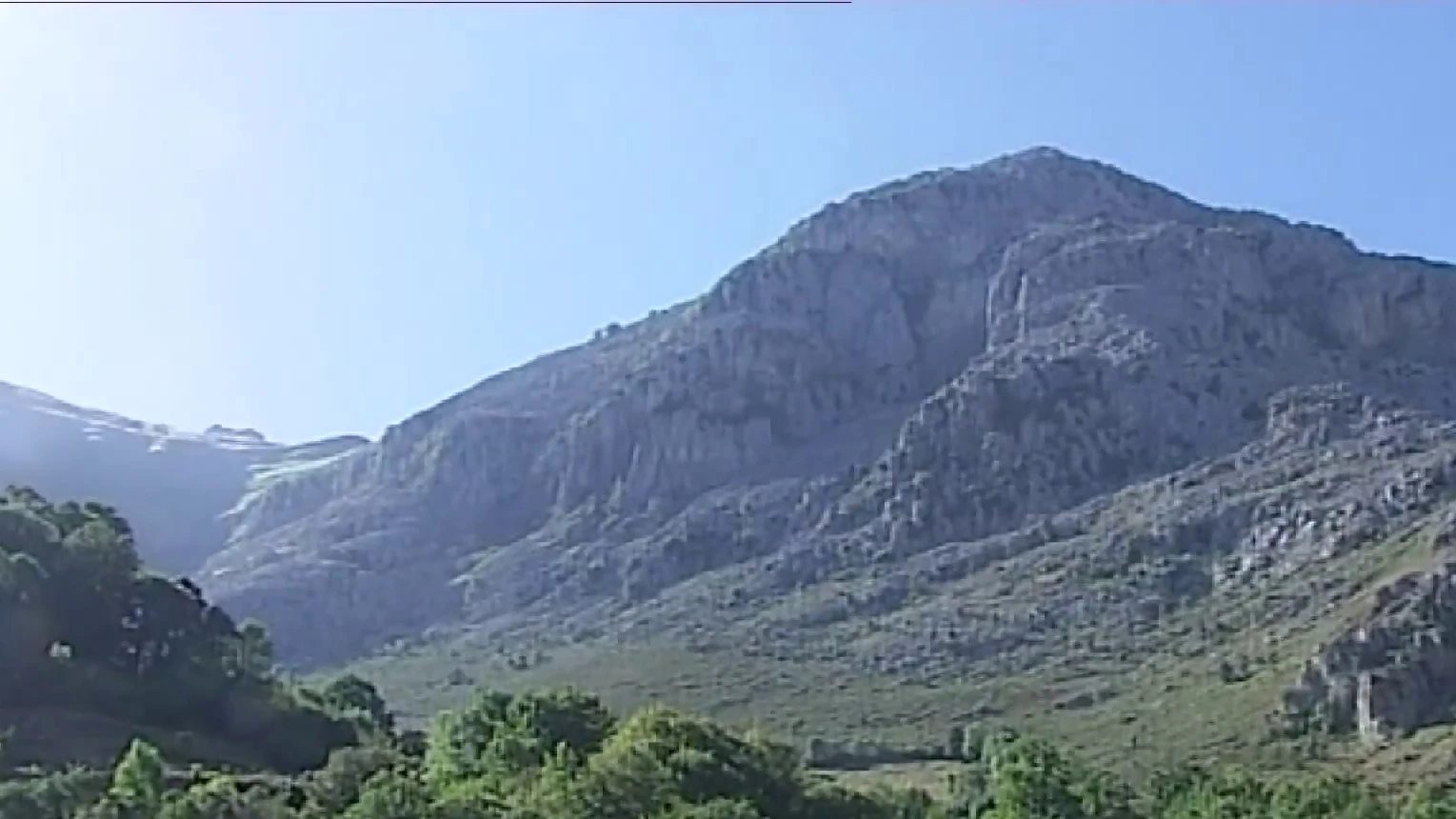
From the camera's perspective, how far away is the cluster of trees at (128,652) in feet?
339

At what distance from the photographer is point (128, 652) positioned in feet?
365

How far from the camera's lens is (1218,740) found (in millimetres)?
161000

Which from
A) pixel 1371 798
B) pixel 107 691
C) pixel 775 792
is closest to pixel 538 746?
pixel 775 792

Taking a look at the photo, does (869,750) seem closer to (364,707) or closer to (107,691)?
(364,707)

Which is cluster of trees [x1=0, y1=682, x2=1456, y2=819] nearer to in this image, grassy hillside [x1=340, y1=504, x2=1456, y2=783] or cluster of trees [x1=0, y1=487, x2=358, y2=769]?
cluster of trees [x1=0, y1=487, x2=358, y2=769]

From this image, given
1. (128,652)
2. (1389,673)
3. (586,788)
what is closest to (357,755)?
(586,788)

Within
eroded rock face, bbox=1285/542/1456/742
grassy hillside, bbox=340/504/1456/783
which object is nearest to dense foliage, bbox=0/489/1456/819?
grassy hillside, bbox=340/504/1456/783

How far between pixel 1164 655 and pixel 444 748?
124 meters

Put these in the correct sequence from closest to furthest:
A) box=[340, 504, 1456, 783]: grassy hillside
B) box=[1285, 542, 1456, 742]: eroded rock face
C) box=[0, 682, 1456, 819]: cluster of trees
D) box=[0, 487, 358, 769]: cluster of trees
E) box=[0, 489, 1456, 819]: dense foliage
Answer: box=[0, 682, 1456, 819]: cluster of trees < box=[0, 489, 1456, 819]: dense foliage < box=[0, 487, 358, 769]: cluster of trees < box=[340, 504, 1456, 783]: grassy hillside < box=[1285, 542, 1456, 742]: eroded rock face

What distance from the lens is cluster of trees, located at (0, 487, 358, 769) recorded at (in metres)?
103

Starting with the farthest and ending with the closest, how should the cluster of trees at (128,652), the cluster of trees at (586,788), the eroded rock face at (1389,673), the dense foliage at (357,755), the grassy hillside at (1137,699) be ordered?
the eroded rock face at (1389,673) → the grassy hillside at (1137,699) → the cluster of trees at (128,652) → the dense foliage at (357,755) → the cluster of trees at (586,788)

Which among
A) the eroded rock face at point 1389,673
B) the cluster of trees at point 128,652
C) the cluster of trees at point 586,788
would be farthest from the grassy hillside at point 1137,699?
the cluster of trees at point 128,652

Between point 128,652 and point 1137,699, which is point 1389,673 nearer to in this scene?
point 1137,699

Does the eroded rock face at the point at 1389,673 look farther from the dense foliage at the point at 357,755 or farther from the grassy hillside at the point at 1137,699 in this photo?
the dense foliage at the point at 357,755
